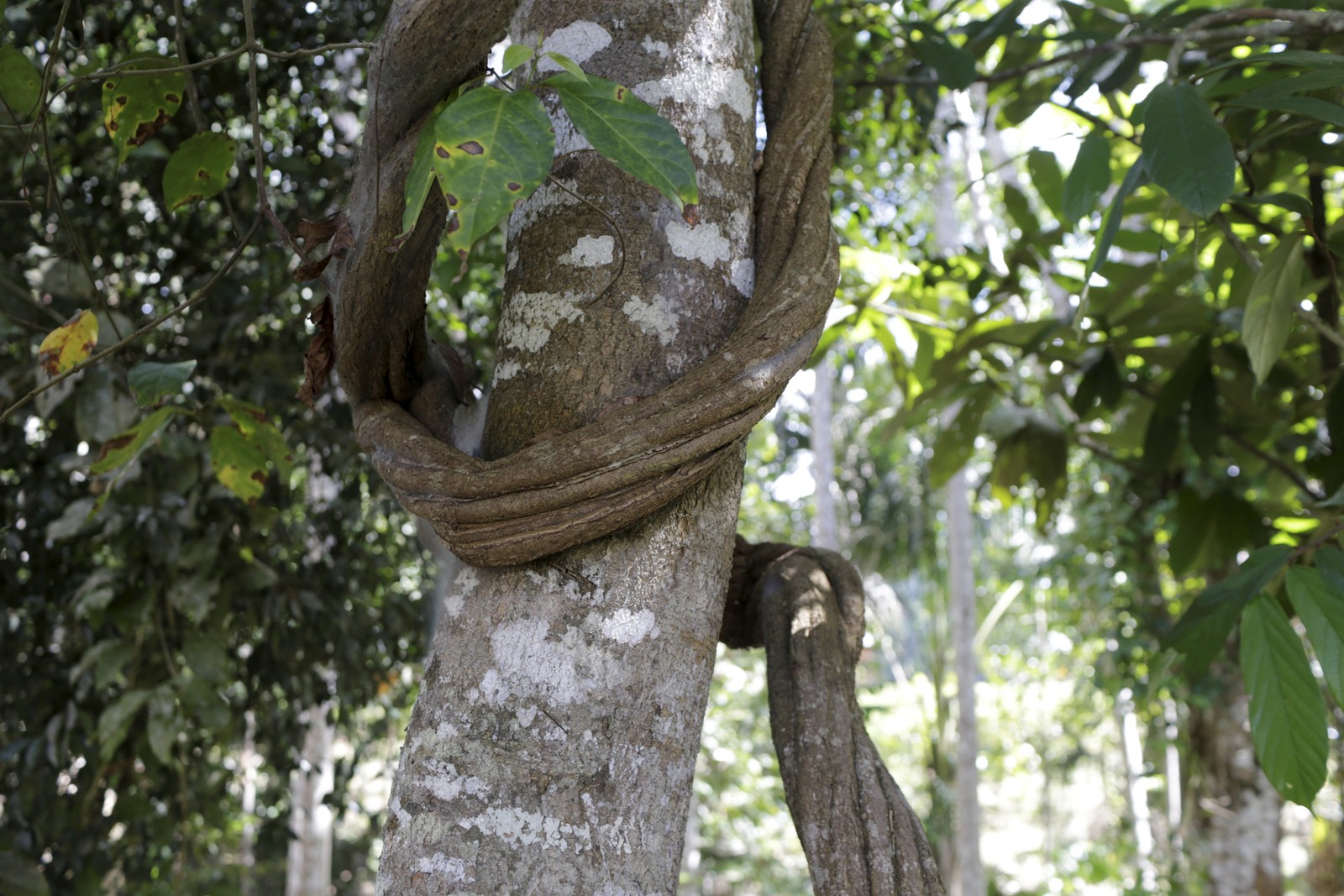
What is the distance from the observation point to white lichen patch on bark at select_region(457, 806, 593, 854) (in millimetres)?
571

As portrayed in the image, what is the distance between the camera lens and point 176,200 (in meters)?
0.92

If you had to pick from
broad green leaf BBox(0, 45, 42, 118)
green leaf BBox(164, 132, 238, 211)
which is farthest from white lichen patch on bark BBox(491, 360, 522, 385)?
broad green leaf BBox(0, 45, 42, 118)

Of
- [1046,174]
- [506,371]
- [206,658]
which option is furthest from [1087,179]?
[206,658]

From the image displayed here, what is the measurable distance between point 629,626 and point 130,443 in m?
0.61

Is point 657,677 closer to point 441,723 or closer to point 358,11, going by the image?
point 441,723

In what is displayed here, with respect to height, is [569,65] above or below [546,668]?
above

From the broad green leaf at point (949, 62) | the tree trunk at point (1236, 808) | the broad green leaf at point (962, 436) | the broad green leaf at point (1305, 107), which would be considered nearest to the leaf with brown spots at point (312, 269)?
the broad green leaf at point (1305, 107)

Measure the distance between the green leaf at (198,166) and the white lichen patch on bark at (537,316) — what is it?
0.39 meters

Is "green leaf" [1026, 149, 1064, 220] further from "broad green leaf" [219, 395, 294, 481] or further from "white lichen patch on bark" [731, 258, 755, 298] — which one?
A: "broad green leaf" [219, 395, 294, 481]

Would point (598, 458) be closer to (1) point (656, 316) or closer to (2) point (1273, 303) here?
(1) point (656, 316)

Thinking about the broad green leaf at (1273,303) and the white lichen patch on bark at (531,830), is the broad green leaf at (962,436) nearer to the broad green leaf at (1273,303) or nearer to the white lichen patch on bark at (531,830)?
the broad green leaf at (1273,303)

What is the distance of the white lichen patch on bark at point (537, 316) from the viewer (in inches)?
27.2

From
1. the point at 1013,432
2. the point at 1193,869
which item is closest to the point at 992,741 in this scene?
the point at 1193,869

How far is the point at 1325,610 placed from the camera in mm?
792
